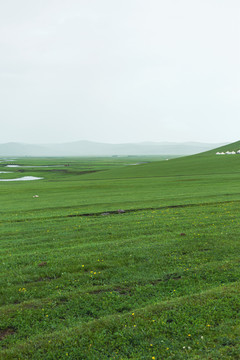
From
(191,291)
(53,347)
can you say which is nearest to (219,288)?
(191,291)

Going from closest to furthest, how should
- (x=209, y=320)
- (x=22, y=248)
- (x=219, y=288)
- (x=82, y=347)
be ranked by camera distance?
(x=82, y=347)
(x=209, y=320)
(x=219, y=288)
(x=22, y=248)

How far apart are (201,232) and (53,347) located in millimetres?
11846

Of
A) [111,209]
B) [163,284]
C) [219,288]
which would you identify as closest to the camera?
Result: [219,288]

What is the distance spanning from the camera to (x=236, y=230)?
1642 cm

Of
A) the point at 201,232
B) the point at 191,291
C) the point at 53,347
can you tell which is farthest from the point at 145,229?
the point at 53,347

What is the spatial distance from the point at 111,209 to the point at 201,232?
1186cm

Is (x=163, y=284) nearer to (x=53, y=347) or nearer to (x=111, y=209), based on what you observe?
(x=53, y=347)

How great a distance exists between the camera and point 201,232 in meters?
16.5

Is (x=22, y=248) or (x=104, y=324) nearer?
(x=104, y=324)

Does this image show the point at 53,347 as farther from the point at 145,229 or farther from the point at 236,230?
the point at 236,230

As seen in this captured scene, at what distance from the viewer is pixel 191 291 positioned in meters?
9.42

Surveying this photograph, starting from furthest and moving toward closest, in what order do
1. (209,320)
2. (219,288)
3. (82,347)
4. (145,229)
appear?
(145,229) → (219,288) → (209,320) → (82,347)

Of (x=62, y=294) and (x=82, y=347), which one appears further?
(x=62, y=294)

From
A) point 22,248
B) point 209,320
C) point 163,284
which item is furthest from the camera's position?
point 22,248
